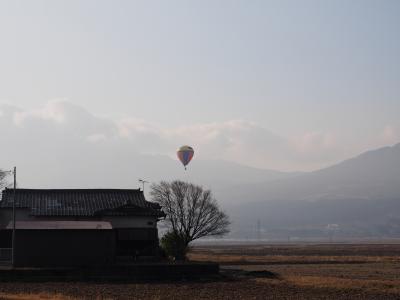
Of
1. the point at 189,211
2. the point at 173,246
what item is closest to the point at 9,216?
the point at 173,246

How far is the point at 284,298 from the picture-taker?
32.8 metres

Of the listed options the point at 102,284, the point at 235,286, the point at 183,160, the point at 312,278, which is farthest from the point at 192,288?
the point at 183,160

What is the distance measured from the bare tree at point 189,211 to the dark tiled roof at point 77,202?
16896mm

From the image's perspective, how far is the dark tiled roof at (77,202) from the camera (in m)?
56.1

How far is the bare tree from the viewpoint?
77.3 m

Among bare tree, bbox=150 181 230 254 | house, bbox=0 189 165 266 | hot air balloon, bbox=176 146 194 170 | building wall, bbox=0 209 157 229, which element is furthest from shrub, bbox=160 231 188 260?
hot air balloon, bbox=176 146 194 170

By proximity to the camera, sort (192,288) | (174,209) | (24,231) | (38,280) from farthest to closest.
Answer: (174,209) < (24,231) < (38,280) < (192,288)

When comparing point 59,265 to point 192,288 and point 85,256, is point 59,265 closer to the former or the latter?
point 85,256

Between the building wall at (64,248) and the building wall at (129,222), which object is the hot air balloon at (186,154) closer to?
the building wall at (129,222)

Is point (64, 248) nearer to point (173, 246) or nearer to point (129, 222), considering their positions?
point (129, 222)

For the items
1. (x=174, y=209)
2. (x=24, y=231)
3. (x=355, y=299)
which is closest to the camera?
(x=355, y=299)

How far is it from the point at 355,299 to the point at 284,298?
11.2 feet

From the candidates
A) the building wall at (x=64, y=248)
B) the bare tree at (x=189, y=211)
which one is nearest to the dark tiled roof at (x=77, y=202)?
the building wall at (x=64, y=248)

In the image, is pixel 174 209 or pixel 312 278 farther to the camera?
pixel 174 209
